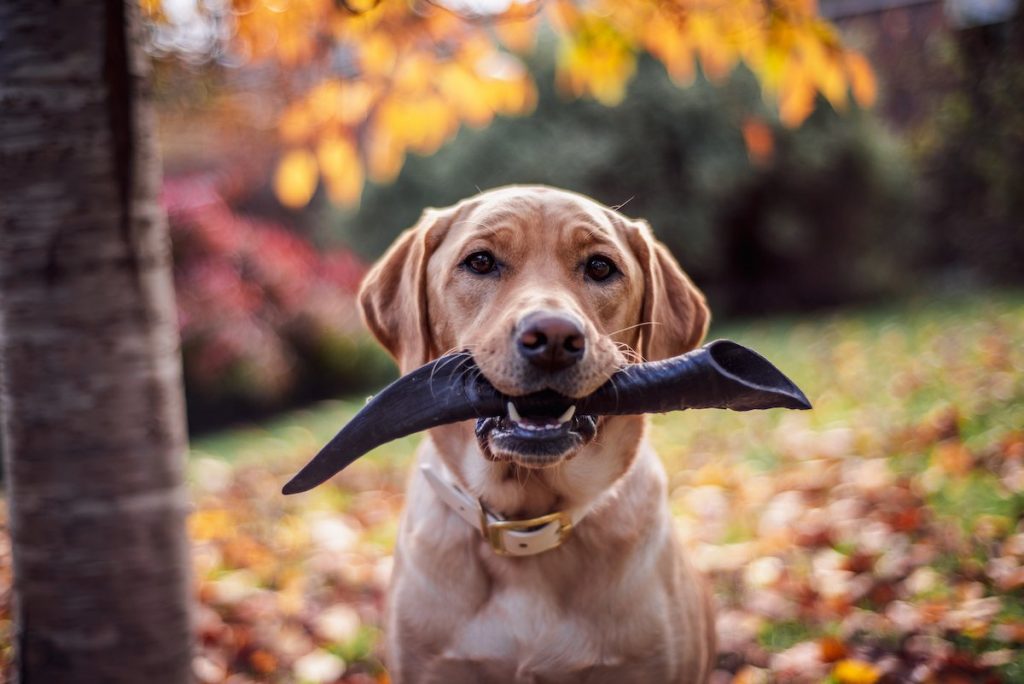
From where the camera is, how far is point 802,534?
14.4ft

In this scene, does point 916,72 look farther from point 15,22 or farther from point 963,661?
point 15,22

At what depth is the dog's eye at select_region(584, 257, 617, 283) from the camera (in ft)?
9.04

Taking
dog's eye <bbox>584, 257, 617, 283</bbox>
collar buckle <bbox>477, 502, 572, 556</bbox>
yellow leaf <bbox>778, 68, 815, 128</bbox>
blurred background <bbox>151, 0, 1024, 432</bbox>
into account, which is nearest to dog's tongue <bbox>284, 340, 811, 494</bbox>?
collar buckle <bbox>477, 502, 572, 556</bbox>

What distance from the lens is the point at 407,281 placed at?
2871 mm

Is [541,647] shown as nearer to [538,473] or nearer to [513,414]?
[538,473]

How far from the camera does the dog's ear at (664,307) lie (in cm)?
286

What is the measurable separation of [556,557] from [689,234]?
9810 mm

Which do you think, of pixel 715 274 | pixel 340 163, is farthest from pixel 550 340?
pixel 715 274

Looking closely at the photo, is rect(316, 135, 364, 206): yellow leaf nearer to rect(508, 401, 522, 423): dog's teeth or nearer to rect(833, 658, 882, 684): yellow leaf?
rect(508, 401, 522, 423): dog's teeth

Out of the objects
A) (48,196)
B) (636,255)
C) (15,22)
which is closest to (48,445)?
(48,196)

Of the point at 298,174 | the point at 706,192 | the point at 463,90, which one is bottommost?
the point at 706,192

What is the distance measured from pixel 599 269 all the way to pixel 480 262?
0.38 meters

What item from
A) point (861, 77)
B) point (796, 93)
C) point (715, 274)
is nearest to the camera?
point (861, 77)

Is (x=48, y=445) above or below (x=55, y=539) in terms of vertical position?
above
